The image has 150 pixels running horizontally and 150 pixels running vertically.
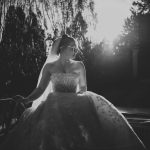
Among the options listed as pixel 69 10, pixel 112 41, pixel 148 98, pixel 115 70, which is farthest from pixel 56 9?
pixel 112 41

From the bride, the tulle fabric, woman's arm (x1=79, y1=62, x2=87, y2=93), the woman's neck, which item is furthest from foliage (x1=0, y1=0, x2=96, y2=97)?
the tulle fabric

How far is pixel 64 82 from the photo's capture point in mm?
4254

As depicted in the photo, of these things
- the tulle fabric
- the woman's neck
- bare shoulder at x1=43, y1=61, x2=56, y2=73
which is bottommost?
the tulle fabric

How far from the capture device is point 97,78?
26.5 m

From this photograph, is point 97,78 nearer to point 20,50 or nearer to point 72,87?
point 20,50

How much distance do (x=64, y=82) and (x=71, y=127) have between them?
89cm

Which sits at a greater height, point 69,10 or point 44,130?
point 69,10

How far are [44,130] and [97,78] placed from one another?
75.7 feet

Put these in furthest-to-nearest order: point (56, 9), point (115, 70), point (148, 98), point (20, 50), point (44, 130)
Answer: point (115, 70), point (148, 98), point (20, 50), point (56, 9), point (44, 130)

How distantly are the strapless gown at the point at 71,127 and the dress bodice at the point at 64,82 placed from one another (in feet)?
0.81

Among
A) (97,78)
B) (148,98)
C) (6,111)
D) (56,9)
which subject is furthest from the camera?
(97,78)

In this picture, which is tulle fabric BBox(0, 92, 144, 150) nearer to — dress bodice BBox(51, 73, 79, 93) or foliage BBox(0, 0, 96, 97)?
dress bodice BBox(51, 73, 79, 93)

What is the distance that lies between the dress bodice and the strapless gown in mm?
247

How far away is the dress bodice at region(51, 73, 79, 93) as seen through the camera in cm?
426
